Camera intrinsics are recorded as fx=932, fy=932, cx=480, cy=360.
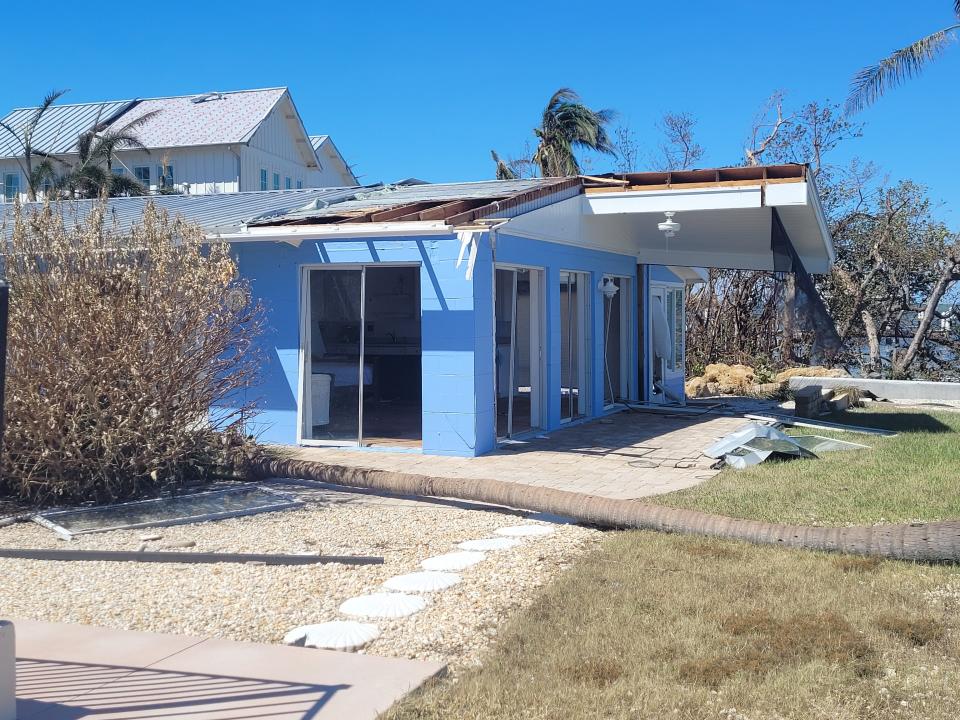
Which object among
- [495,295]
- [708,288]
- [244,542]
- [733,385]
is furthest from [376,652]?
[708,288]

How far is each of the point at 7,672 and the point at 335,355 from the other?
8.92m

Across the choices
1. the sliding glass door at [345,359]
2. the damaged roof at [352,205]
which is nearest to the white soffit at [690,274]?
the damaged roof at [352,205]

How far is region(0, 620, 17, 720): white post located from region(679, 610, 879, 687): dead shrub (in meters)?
2.83

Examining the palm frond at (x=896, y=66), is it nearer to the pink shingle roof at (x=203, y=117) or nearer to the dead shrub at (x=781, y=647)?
the dead shrub at (x=781, y=647)

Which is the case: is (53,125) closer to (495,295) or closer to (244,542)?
(495,295)

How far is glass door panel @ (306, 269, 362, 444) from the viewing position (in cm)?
1156

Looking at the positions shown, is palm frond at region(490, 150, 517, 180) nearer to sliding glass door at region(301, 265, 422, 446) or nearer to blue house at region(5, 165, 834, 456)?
blue house at region(5, 165, 834, 456)

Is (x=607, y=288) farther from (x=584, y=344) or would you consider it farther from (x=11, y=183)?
(x=11, y=183)

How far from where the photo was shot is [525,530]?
7.25 metres

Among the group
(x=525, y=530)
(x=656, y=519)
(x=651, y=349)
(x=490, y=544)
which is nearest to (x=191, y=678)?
(x=490, y=544)

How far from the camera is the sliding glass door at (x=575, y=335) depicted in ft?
45.6

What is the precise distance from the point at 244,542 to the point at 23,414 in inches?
94.3

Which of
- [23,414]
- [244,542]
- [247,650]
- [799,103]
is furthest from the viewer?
[799,103]

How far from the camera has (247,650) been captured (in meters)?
4.60
